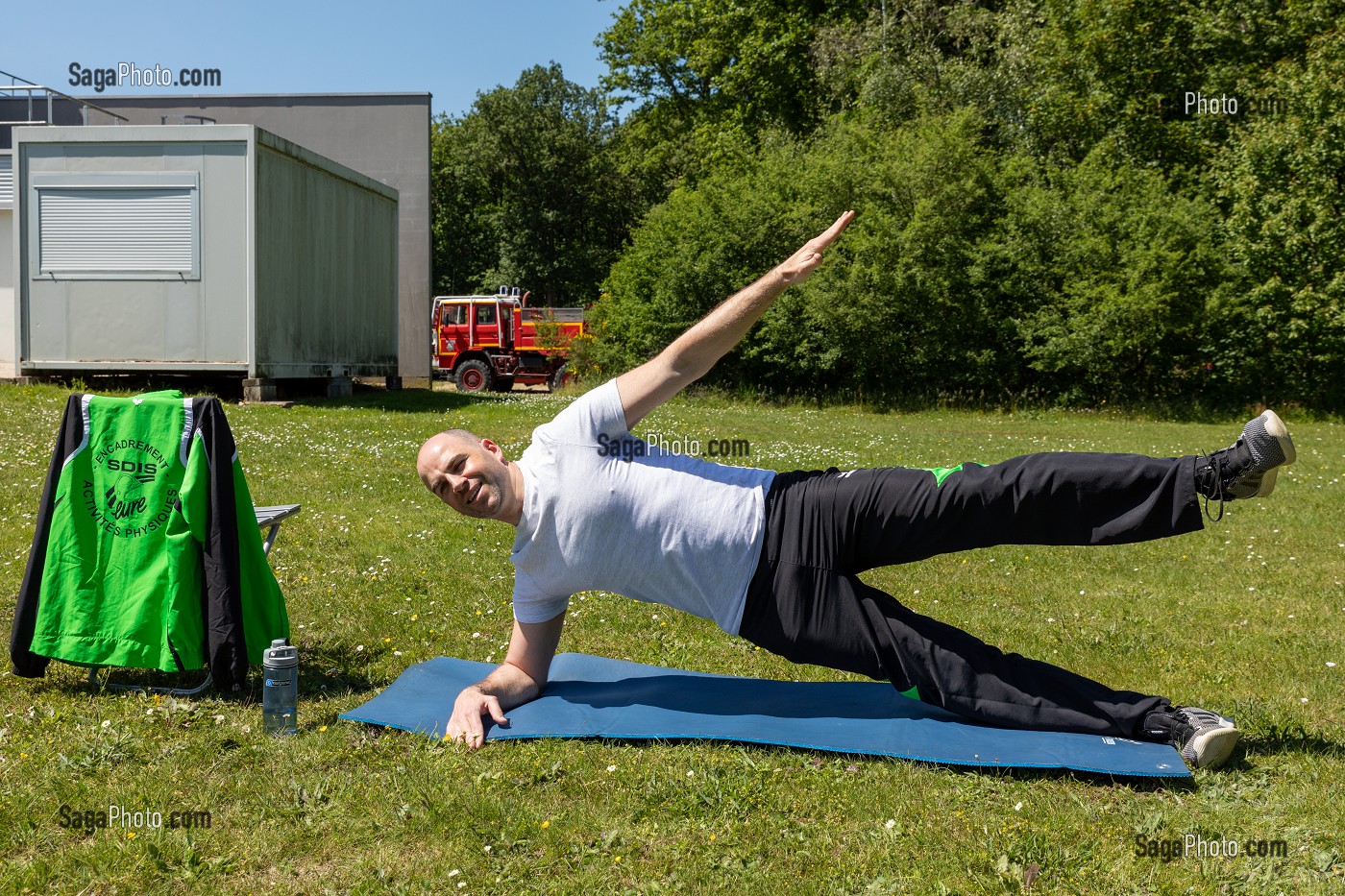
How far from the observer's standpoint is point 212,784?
3.59 metres

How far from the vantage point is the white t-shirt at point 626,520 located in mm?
3740

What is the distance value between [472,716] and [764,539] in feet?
4.24

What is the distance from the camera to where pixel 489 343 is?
90.3ft

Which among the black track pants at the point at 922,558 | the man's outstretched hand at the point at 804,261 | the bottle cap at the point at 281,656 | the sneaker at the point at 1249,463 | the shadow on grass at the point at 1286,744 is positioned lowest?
the shadow on grass at the point at 1286,744

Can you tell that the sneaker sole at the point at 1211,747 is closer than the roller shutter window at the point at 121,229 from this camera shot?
Yes

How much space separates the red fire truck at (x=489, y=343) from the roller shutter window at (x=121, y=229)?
11.4 meters

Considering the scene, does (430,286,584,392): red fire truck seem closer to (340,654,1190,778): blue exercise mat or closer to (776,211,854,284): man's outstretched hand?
(340,654,1190,778): blue exercise mat

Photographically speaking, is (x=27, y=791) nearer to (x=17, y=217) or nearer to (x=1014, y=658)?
(x=1014, y=658)

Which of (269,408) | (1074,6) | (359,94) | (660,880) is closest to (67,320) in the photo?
(269,408)

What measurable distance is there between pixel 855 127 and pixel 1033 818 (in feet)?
85.0

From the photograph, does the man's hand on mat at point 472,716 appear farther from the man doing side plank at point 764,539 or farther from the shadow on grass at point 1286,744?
the shadow on grass at point 1286,744

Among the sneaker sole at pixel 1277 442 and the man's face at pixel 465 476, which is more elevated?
the sneaker sole at pixel 1277 442

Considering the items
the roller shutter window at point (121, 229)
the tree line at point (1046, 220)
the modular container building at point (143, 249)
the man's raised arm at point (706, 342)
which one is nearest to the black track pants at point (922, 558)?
the man's raised arm at point (706, 342)

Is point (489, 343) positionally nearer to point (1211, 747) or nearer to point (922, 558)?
point (922, 558)
